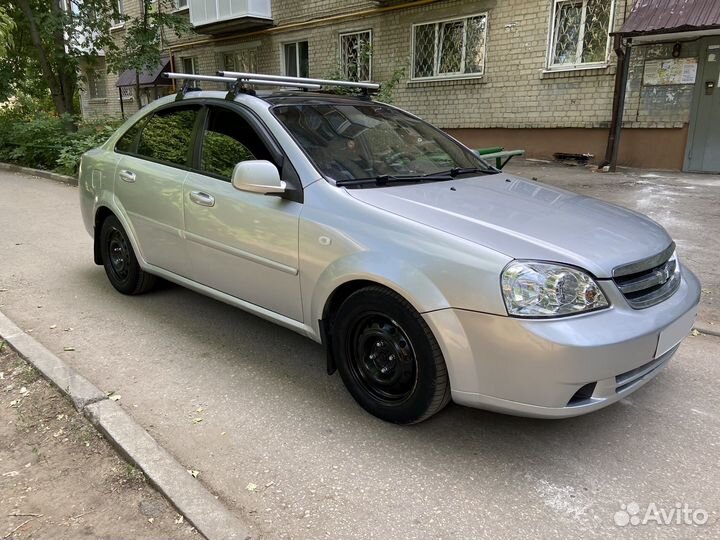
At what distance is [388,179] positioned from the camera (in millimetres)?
3250

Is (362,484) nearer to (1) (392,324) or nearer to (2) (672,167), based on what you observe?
(1) (392,324)

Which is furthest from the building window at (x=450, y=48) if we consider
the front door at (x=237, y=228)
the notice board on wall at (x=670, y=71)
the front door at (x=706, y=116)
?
the front door at (x=237, y=228)

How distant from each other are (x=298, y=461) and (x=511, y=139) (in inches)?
456

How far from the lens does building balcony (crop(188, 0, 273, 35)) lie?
16984 mm

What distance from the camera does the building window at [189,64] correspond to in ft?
69.1

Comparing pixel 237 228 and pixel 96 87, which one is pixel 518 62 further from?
pixel 96 87

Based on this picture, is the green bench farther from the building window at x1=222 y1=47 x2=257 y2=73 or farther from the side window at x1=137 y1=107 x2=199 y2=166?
the building window at x1=222 y1=47 x2=257 y2=73

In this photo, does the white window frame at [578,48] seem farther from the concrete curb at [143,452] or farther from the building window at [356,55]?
the concrete curb at [143,452]

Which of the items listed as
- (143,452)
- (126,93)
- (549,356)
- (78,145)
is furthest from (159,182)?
(126,93)

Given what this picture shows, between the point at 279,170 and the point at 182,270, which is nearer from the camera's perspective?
the point at 279,170

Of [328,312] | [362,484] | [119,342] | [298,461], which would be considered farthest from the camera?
[119,342]

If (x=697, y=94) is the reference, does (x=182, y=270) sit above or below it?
below

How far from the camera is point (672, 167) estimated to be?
35.2ft

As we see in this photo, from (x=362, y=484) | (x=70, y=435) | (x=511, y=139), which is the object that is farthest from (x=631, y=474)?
(x=511, y=139)
